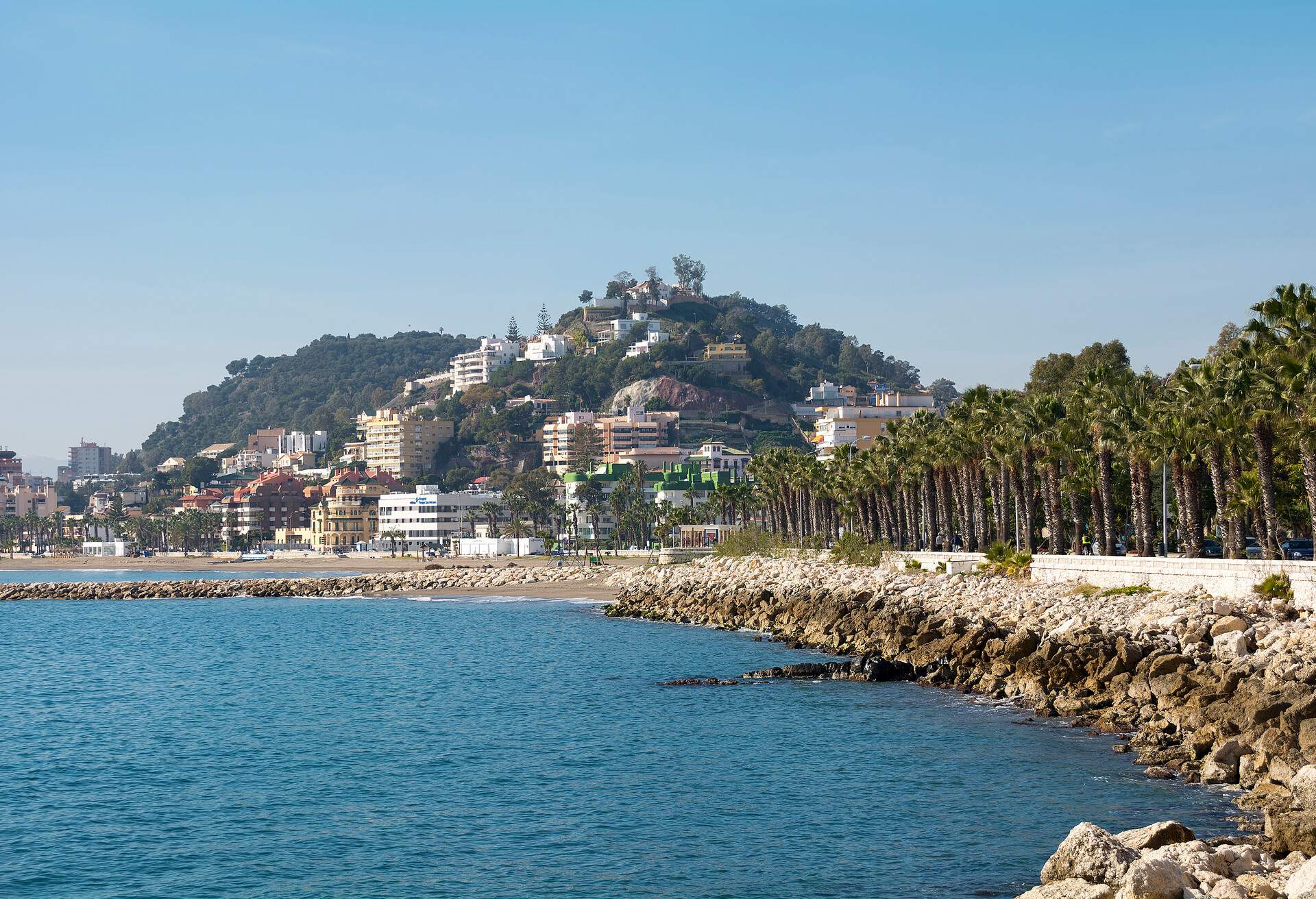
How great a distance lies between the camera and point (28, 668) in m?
63.6

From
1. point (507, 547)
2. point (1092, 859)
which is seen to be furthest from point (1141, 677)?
point (507, 547)

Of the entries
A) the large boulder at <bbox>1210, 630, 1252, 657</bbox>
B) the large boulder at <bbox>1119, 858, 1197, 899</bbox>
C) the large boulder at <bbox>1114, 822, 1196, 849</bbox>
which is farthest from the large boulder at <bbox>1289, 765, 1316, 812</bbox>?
the large boulder at <bbox>1210, 630, 1252, 657</bbox>

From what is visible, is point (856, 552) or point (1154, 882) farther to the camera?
point (856, 552)

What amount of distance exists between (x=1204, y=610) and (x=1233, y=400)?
10.8 meters

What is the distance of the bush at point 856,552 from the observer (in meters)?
78.3

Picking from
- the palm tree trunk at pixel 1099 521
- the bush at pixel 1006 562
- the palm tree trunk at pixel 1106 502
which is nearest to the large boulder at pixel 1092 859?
the bush at pixel 1006 562

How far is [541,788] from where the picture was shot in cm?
3209

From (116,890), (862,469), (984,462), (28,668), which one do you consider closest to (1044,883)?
(116,890)

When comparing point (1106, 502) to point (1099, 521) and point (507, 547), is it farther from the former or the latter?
point (507, 547)

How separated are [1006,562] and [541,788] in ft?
106

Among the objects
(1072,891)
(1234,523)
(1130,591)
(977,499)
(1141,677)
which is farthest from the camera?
(977,499)

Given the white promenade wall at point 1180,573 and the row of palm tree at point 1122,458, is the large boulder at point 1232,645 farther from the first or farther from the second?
the row of palm tree at point 1122,458

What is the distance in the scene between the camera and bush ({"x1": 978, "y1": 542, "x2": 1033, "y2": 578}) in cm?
5778

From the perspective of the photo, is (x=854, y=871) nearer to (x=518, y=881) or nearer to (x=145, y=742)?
(x=518, y=881)
